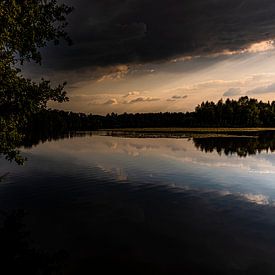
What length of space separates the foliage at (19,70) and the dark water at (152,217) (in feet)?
19.9

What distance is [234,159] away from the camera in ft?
168

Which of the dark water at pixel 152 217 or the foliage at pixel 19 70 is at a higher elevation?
the foliage at pixel 19 70

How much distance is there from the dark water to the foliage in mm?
6054

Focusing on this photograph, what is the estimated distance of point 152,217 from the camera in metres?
21.6

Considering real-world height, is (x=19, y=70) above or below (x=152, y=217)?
above

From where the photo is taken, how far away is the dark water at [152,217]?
14883 mm

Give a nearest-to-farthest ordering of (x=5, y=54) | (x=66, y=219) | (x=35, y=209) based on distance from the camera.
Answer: (x=5, y=54) → (x=66, y=219) → (x=35, y=209)

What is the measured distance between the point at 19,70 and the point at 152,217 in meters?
12.1

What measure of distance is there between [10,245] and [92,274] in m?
5.20

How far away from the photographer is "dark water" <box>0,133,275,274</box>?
14.9m

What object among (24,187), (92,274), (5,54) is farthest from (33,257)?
(24,187)

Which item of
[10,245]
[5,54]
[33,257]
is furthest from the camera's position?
[5,54]

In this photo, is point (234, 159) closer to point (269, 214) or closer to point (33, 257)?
point (269, 214)

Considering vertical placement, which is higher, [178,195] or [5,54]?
[5,54]
